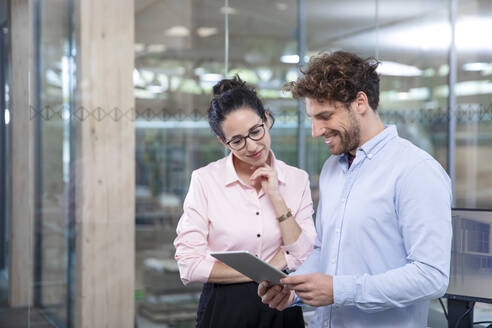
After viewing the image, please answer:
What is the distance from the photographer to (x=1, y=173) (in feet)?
12.9

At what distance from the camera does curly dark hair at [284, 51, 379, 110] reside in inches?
68.6

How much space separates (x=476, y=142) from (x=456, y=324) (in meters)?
2.78

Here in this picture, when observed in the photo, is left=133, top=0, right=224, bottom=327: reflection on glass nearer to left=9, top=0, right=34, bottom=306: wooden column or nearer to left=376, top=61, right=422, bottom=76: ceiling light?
left=9, top=0, right=34, bottom=306: wooden column

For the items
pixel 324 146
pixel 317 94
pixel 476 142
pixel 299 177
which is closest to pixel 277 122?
pixel 324 146

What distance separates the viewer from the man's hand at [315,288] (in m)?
1.64

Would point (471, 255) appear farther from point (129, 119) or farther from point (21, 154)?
point (21, 154)

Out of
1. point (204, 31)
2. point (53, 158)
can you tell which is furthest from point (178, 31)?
point (53, 158)

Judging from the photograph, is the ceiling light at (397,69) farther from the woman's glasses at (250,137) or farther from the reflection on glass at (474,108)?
the woman's glasses at (250,137)

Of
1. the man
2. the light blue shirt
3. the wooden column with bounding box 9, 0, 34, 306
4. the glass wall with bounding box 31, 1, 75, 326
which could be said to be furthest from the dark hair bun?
the wooden column with bounding box 9, 0, 34, 306

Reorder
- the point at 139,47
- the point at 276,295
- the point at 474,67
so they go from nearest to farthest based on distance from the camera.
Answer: the point at 276,295 < the point at 139,47 < the point at 474,67

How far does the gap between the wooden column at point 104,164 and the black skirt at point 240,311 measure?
1833 mm

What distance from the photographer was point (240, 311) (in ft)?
7.04

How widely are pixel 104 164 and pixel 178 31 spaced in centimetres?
105

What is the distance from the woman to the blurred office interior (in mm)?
1380
